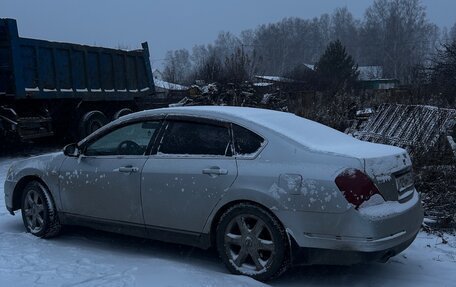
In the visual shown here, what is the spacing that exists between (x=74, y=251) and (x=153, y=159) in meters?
1.26

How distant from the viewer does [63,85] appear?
13.6 metres

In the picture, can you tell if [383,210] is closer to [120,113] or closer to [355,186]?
[355,186]

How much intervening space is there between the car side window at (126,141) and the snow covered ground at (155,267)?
985 millimetres

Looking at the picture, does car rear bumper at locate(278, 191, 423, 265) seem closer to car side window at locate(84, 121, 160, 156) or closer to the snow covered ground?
the snow covered ground

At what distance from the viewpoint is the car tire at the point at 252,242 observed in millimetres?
4344

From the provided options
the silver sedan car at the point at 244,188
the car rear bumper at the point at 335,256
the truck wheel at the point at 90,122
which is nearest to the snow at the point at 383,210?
the silver sedan car at the point at 244,188

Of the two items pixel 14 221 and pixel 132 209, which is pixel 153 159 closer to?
pixel 132 209

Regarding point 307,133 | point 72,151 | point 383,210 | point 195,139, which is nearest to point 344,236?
point 383,210

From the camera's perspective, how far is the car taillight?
410 centimetres

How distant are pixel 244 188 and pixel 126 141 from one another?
152 cm

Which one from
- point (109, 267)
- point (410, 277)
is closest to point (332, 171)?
point (410, 277)

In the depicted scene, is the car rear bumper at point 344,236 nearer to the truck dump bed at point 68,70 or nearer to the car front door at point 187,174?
the car front door at point 187,174

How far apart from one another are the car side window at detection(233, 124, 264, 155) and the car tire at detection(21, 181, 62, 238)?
2.31 metres

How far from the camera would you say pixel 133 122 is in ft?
17.7
